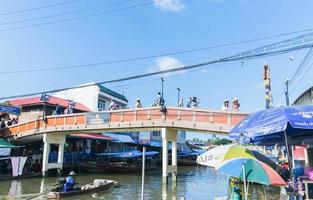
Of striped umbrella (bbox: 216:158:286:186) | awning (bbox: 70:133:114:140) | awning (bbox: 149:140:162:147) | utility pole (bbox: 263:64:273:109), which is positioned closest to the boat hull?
striped umbrella (bbox: 216:158:286:186)

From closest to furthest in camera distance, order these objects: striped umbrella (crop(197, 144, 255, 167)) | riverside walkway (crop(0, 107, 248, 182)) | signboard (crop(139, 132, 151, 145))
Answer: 1. striped umbrella (crop(197, 144, 255, 167))
2. riverside walkway (crop(0, 107, 248, 182))
3. signboard (crop(139, 132, 151, 145))

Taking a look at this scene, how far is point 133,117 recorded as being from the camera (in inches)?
1077

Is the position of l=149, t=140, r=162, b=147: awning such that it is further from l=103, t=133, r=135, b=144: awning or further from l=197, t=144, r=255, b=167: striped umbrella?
l=197, t=144, r=255, b=167: striped umbrella

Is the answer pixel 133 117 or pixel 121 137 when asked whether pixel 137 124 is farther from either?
pixel 121 137

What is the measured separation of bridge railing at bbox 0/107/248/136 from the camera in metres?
23.2

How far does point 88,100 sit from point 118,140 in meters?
7.06

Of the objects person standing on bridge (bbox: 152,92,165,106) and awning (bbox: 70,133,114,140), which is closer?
person standing on bridge (bbox: 152,92,165,106)

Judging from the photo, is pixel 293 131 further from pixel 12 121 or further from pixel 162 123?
pixel 12 121

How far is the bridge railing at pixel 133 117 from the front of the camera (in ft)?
76.3

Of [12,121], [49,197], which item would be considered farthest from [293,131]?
[12,121]

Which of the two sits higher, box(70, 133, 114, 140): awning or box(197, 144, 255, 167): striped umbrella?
box(70, 133, 114, 140): awning

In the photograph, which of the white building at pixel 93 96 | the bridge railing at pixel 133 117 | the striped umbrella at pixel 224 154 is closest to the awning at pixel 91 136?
the white building at pixel 93 96

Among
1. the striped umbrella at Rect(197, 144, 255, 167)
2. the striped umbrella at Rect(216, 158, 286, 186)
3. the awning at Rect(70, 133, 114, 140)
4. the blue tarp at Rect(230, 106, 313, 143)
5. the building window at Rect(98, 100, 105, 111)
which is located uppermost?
the building window at Rect(98, 100, 105, 111)

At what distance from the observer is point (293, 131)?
28.5 ft
